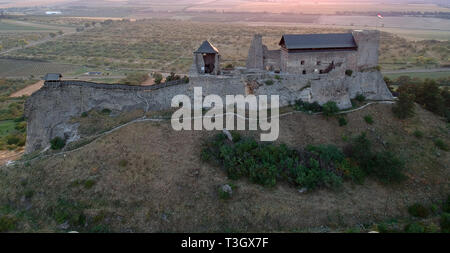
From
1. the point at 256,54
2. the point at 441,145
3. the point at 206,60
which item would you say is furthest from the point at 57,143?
the point at 441,145

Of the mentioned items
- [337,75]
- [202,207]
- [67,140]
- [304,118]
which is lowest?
[202,207]

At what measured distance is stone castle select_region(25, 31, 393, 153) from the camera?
83.6ft

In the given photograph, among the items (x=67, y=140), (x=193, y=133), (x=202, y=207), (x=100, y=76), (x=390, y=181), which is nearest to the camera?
(x=202, y=207)

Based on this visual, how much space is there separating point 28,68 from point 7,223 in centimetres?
5536

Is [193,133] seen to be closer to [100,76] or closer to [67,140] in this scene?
[67,140]

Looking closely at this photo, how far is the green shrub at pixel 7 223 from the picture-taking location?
56.8ft

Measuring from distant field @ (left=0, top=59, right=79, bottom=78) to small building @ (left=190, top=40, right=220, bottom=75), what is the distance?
4216cm

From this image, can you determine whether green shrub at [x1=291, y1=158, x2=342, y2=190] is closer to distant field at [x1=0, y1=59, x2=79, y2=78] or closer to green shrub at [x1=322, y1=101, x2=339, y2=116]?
green shrub at [x1=322, y1=101, x2=339, y2=116]

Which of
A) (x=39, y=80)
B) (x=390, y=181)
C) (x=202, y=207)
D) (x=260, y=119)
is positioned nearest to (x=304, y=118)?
(x=260, y=119)

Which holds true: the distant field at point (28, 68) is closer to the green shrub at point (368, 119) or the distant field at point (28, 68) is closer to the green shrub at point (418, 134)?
the green shrub at point (368, 119)

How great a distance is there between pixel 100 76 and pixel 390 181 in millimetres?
46338

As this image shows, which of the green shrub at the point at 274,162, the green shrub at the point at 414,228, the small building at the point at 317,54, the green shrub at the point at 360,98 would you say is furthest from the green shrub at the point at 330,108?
the green shrub at the point at 414,228

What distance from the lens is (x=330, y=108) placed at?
24.4 m

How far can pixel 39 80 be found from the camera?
55.2m
